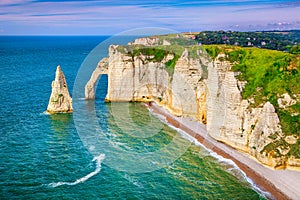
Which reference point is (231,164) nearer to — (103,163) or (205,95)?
(205,95)

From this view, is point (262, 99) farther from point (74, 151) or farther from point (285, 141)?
point (74, 151)

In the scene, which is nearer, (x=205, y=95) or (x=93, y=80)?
(x=205, y=95)

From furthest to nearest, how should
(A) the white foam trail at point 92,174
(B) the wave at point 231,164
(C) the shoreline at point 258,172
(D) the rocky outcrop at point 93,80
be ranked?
1. (D) the rocky outcrop at point 93,80
2. (B) the wave at point 231,164
3. (C) the shoreline at point 258,172
4. (A) the white foam trail at point 92,174

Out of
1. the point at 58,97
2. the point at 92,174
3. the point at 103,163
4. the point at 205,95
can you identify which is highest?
the point at 205,95

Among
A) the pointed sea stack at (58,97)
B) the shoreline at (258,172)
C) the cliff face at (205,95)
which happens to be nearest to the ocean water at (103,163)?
the shoreline at (258,172)

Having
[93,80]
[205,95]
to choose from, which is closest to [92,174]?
[205,95]

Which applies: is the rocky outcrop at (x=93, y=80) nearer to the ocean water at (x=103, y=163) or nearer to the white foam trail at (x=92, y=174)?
the ocean water at (x=103, y=163)

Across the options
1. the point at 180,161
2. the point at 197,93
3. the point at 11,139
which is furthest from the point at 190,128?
the point at 11,139
